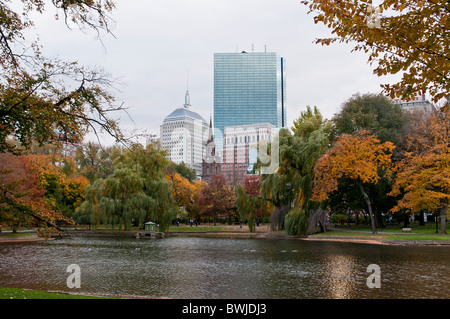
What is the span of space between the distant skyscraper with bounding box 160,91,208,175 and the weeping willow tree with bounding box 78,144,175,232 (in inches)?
4980

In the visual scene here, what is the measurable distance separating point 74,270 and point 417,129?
31445 mm

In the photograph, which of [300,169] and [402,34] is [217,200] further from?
[402,34]

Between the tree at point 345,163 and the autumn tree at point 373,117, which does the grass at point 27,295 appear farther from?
the autumn tree at point 373,117

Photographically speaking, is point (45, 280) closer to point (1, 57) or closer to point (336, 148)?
point (1, 57)

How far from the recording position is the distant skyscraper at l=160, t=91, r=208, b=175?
174000mm

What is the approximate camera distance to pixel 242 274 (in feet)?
48.1

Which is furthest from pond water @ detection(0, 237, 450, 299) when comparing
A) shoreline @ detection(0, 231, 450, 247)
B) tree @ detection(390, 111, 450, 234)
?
tree @ detection(390, 111, 450, 234)

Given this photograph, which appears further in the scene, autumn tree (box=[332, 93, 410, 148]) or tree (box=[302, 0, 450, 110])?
autumn tree (box=[332, 93, 410, 148])

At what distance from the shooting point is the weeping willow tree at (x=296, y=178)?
3356cm

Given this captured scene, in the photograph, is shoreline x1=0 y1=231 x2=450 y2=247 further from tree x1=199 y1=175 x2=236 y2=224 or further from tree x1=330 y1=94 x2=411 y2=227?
tree x1=199 y1=175 x2=236 y2=224

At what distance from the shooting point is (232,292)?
1143 centimetres

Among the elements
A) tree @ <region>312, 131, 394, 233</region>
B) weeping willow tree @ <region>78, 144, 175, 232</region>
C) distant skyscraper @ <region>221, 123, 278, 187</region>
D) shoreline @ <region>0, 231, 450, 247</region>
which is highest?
distant skyscraper @ <region>221, 123, 278, 187</region>

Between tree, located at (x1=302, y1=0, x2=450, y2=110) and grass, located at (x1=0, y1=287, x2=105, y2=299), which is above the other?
tree, located at (x1=302, y1=0, x2=450, y2=110)
